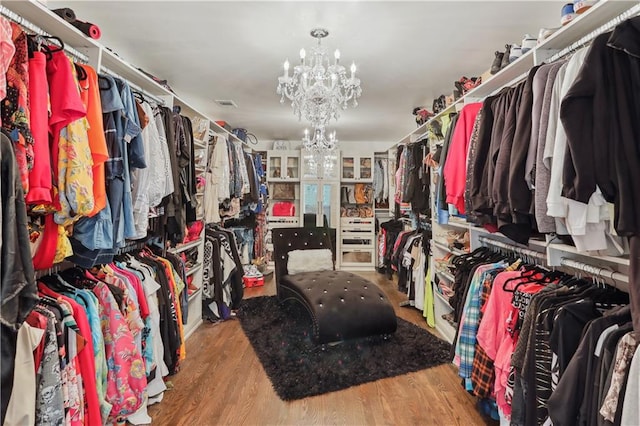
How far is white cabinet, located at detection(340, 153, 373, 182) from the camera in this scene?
581cm

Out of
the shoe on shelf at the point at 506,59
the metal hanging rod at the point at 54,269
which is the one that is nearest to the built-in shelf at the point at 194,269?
the metal hanging rod at the point at 54,269

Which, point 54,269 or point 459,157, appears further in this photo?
point 459,157

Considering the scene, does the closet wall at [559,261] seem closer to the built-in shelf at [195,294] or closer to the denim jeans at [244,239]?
the built-in shelf at [195,294]

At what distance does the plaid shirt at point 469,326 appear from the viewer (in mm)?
1812

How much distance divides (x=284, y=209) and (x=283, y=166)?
776 mm

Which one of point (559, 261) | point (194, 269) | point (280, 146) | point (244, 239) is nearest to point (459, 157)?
point (559, 261)

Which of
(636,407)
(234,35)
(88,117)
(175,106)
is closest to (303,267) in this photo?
(175,106)

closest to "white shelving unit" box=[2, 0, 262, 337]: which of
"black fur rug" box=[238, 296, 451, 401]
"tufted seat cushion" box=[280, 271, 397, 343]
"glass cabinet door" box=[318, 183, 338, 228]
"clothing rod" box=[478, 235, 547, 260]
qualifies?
"black fur rug" box=[238, 296, 451, 401]

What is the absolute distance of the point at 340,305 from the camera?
8.39 ft

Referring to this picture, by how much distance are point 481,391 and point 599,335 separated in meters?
0.78

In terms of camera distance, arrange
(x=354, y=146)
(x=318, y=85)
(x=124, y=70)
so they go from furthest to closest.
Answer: (x=354, y=146) < (x=318, y=85) < (x=124, y=70)

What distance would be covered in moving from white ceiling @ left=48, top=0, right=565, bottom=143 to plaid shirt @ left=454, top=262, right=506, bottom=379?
1599 mm

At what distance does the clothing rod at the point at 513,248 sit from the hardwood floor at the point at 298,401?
37.3 inches

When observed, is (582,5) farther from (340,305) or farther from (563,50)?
(340,305)
